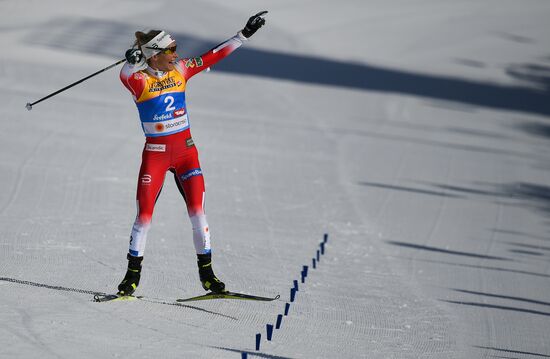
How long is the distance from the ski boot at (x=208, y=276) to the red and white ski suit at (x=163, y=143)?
12cm

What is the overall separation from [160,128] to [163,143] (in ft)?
0.38

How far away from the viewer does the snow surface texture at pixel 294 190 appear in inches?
380

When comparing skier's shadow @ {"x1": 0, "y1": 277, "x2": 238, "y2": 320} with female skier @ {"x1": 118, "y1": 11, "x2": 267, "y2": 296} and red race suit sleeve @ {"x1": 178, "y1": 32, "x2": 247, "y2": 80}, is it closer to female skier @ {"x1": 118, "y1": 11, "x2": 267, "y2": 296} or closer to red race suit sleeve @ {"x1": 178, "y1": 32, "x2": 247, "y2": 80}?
female skier @ {"x1": 118, "y1": 11, "x2": 267, "y2": 296}

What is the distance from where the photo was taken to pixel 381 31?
3319cm

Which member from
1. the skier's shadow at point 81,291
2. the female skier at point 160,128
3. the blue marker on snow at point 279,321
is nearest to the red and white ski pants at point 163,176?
the female skier at point 160,128

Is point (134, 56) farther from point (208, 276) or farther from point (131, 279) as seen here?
point (208, 276)

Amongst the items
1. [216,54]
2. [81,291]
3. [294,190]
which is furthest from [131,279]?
[294,190]

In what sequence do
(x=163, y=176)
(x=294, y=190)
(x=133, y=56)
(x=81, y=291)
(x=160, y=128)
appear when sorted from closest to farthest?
(x=133, y=56), (x=160, y=128), (x=163, y=176), (x=81, y=291), (x=294, y=190)

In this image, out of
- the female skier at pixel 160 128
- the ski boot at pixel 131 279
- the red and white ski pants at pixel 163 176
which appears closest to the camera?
the female skier at pixel 160 128

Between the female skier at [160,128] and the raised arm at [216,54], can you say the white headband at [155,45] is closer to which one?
the female skier at [160,128]

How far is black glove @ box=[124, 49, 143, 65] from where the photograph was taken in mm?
9258

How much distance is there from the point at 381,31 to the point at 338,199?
17422 millimetres

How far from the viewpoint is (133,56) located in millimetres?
9258

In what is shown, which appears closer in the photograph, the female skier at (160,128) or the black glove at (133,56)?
the black glove at (133,56)
